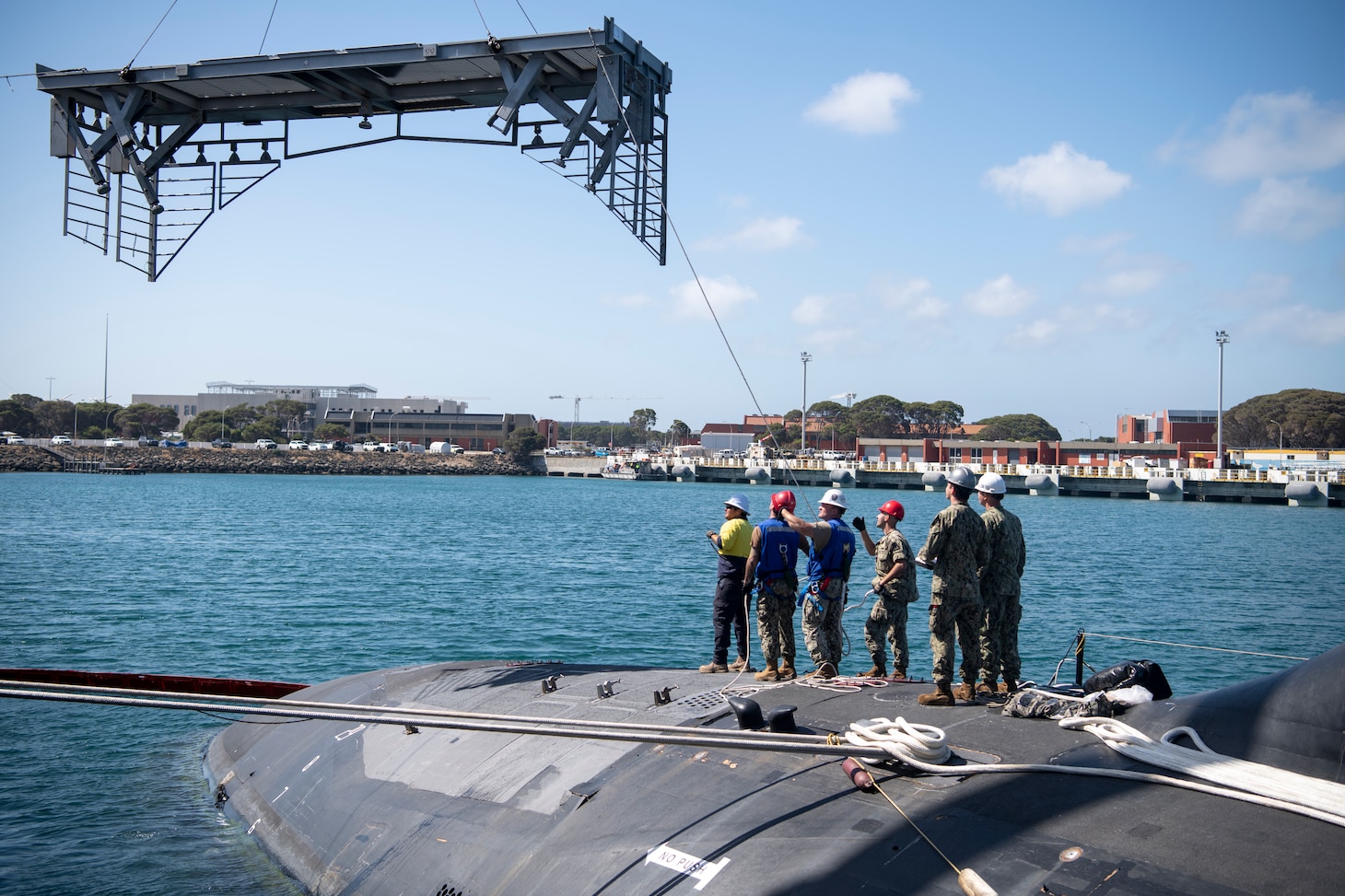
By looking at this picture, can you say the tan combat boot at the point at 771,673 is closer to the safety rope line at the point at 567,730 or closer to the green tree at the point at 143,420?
the safety rope line at the point at 567,730

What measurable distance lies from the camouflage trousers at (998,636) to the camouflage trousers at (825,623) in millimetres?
1443

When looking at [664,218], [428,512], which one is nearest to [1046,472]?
[428,512]

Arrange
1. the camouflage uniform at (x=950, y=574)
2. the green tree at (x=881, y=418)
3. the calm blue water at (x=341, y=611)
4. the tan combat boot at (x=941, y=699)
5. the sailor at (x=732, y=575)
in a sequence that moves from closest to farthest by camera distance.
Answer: the tan combat boot at (x=941, y=699) < the camouflage uniform at (x=950, y=574) < the sailor at (x=732, y=575) < the calm blue water at (x=341, y=611) < the green tree at (x=881, y=418)

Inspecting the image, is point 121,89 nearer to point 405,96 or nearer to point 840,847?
point 405,96

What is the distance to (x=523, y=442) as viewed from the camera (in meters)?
156

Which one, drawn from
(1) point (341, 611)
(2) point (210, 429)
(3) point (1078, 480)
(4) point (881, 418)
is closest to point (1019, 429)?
(4) point (881, 418)

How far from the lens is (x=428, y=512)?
70562 millimetres

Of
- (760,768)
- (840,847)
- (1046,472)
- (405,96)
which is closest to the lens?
(840,847)

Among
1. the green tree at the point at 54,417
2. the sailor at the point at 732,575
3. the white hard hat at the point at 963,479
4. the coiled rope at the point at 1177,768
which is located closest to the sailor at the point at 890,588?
the white hard hat at the point at 963,479

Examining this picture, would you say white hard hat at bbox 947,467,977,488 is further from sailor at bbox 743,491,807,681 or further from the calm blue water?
the calm blue water

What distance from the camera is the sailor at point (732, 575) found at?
429 inches

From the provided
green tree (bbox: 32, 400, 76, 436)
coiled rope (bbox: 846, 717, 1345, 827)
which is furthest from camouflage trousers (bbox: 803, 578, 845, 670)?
green tree (bbox: 32, 400, 76, 436)

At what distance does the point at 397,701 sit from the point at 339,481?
387 feet

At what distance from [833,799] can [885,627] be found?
315cm
